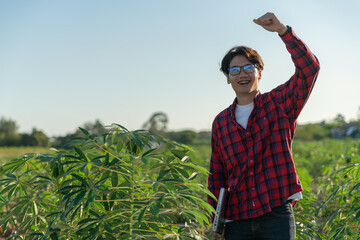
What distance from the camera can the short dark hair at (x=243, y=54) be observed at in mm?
1818

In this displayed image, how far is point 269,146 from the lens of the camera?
5.65 feet

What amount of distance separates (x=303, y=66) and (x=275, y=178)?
0.48 m

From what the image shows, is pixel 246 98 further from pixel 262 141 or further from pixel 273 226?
pixel 273 226

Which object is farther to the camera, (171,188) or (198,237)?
(198,237)

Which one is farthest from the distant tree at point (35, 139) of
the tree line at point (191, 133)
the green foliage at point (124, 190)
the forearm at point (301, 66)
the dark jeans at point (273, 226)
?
the forearm at point (301, 66)

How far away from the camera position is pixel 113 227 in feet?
5.24

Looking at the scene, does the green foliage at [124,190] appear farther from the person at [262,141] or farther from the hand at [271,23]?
the hand at [271,23]

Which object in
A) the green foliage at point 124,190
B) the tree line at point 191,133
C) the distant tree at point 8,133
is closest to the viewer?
the green foliage at point 124,190

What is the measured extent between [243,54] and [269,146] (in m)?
0.44

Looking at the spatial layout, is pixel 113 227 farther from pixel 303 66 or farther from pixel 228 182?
pixel 303 66

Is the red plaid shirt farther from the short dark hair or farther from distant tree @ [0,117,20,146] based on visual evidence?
distant tree @ [0,117,20,146]

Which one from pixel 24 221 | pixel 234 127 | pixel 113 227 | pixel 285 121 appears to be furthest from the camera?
pixel 24 221

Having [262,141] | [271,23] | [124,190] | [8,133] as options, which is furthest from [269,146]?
[8,133]

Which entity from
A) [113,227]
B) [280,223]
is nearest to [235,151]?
[280,223]
